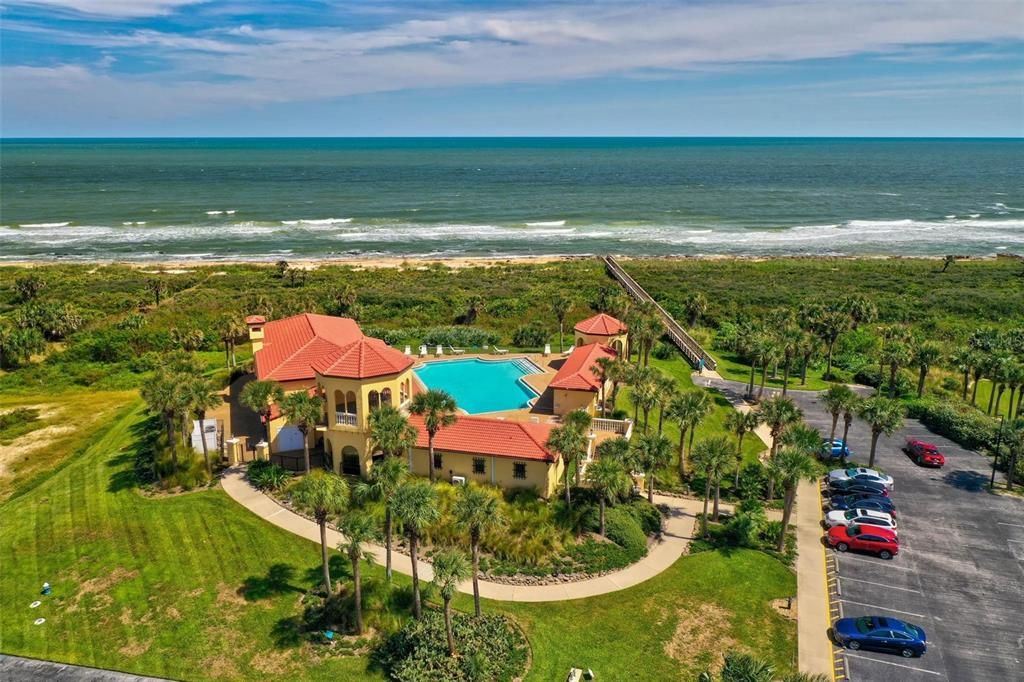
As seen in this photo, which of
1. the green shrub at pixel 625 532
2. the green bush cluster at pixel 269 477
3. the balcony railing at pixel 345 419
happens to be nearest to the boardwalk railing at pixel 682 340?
the green shrub at pixel 625 532

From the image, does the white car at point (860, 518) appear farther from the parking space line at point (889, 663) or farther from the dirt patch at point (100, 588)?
the dirt patch at point (100, 588)

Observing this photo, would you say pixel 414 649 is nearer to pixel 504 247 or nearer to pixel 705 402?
pixel 705 402

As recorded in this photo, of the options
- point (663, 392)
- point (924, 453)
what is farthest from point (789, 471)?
point (924, 453)

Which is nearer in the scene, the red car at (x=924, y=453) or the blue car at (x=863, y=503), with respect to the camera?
the blue car at (x=863, y=503)

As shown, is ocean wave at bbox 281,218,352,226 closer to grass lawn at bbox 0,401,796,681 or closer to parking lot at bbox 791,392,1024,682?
grass lawn at bbox 0,401,796,681

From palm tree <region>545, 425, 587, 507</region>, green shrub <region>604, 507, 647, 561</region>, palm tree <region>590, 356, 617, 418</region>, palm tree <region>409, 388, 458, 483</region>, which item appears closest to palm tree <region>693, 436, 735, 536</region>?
green shrub <region>604, 507, 647, 561</region>
